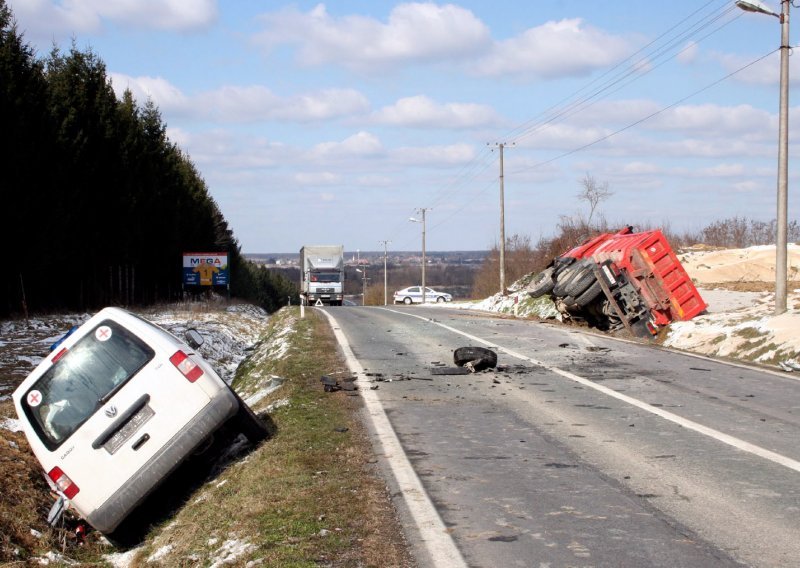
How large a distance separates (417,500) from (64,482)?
10.4 feet

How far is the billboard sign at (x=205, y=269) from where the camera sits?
40.7 meters

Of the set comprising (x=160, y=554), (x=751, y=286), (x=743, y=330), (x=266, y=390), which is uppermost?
(x=751, y=286)

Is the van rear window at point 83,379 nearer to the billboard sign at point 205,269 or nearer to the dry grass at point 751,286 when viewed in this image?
the dry grass at point 751,286

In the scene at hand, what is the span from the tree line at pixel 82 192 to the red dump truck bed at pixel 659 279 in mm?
14537

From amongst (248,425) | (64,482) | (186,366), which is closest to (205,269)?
(248,425)

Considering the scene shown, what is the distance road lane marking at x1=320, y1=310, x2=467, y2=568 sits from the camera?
4863mm

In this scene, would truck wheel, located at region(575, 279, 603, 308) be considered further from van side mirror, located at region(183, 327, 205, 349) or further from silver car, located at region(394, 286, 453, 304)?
silver car, located at region(394, 286, 453, 304)

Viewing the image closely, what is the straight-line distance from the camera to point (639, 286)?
18781mm

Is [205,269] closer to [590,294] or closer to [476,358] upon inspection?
[590,294]

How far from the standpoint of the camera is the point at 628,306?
18969 mm

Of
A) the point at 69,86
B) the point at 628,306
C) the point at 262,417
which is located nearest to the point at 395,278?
the point at 69,86

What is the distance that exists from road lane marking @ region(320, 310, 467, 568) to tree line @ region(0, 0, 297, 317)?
1428 cm

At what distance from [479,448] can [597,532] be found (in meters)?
2.54

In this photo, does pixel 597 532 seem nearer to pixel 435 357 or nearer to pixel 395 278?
pixel 435 357
